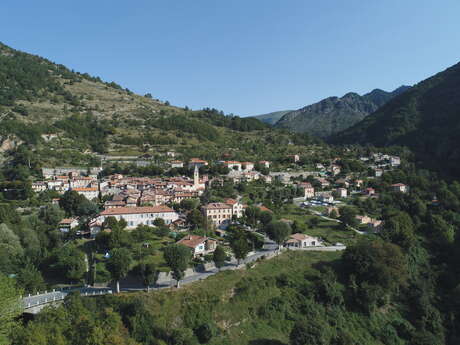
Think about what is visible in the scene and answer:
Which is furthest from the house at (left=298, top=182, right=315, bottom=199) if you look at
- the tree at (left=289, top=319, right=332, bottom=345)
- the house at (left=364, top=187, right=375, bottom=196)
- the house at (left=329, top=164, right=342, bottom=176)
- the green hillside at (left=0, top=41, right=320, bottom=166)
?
the tree at (left=289, top=319, right=332, bottom=345)

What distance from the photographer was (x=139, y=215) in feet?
136

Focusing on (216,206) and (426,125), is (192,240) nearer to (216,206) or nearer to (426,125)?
(216,206)

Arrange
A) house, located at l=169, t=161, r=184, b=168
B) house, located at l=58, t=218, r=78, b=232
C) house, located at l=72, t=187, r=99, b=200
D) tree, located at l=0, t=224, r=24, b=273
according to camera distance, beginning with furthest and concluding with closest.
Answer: house, located at l=169, t=161, r=184, b=168, house, located at l=72, t=187, r=99, b=200, house, located at l=58, t=218, r=78, b=232, tree, located at l=0, t=224, r=24, b=273

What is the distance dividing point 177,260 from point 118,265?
5.07 metres

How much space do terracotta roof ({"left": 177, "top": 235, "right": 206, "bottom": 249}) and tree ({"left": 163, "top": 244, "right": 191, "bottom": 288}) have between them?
4.59 metres

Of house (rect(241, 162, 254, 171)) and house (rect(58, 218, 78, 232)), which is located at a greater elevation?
house (rect(241, 162, 254, 171))

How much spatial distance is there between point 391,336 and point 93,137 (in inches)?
3468

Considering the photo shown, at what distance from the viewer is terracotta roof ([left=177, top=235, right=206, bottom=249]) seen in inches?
Result: 1354

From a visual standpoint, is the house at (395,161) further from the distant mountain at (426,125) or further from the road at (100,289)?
the road at (100,289)

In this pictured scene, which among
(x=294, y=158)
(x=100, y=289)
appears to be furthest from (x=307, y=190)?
(x=100, y=289)

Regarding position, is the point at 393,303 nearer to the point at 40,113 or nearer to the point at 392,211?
the point at 392,211

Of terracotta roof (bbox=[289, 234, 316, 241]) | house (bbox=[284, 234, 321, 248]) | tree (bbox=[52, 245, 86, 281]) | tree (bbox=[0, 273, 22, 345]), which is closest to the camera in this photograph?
tree (bbox=[0, 273, 22, 345])

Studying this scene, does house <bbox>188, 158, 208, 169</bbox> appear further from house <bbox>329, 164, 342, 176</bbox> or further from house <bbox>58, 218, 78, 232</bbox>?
house <bbox>58, 218, 78, 232</bbox>

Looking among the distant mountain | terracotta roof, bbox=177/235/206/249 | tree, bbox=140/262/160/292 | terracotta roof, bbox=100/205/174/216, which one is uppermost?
the distant mountain
